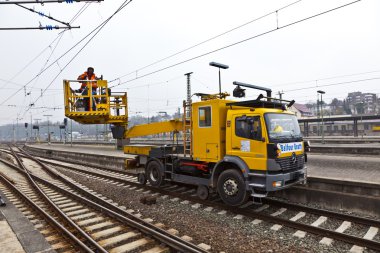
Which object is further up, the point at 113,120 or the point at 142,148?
the point at 113,120

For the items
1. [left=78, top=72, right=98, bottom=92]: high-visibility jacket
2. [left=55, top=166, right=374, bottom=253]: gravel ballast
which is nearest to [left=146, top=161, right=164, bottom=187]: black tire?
[left=55, top=166, right=374, bottom=253]: gravel ballast

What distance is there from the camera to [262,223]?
297 inches

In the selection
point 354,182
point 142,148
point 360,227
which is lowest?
point 360,227

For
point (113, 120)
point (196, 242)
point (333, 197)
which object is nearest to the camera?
point (196, 242)

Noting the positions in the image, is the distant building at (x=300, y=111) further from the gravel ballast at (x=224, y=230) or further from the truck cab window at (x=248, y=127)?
the gravel ballast at (x=224, y=230)

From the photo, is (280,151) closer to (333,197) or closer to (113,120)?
(333,197)

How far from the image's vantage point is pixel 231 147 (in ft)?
28.4

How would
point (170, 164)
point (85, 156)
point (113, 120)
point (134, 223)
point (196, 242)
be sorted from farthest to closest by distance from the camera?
point (85, 156) → point (113, 120) → point (170, 164) → point (134, 223) → point (196, 242)

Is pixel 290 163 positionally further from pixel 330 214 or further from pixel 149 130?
pixel 149 130

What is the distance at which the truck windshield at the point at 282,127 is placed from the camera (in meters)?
8.09

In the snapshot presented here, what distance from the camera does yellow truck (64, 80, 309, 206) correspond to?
8.00m

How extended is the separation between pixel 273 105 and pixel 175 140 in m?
4.05

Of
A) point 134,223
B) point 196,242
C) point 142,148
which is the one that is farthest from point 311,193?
point 142,148

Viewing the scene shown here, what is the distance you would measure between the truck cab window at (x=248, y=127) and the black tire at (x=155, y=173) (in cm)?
402
